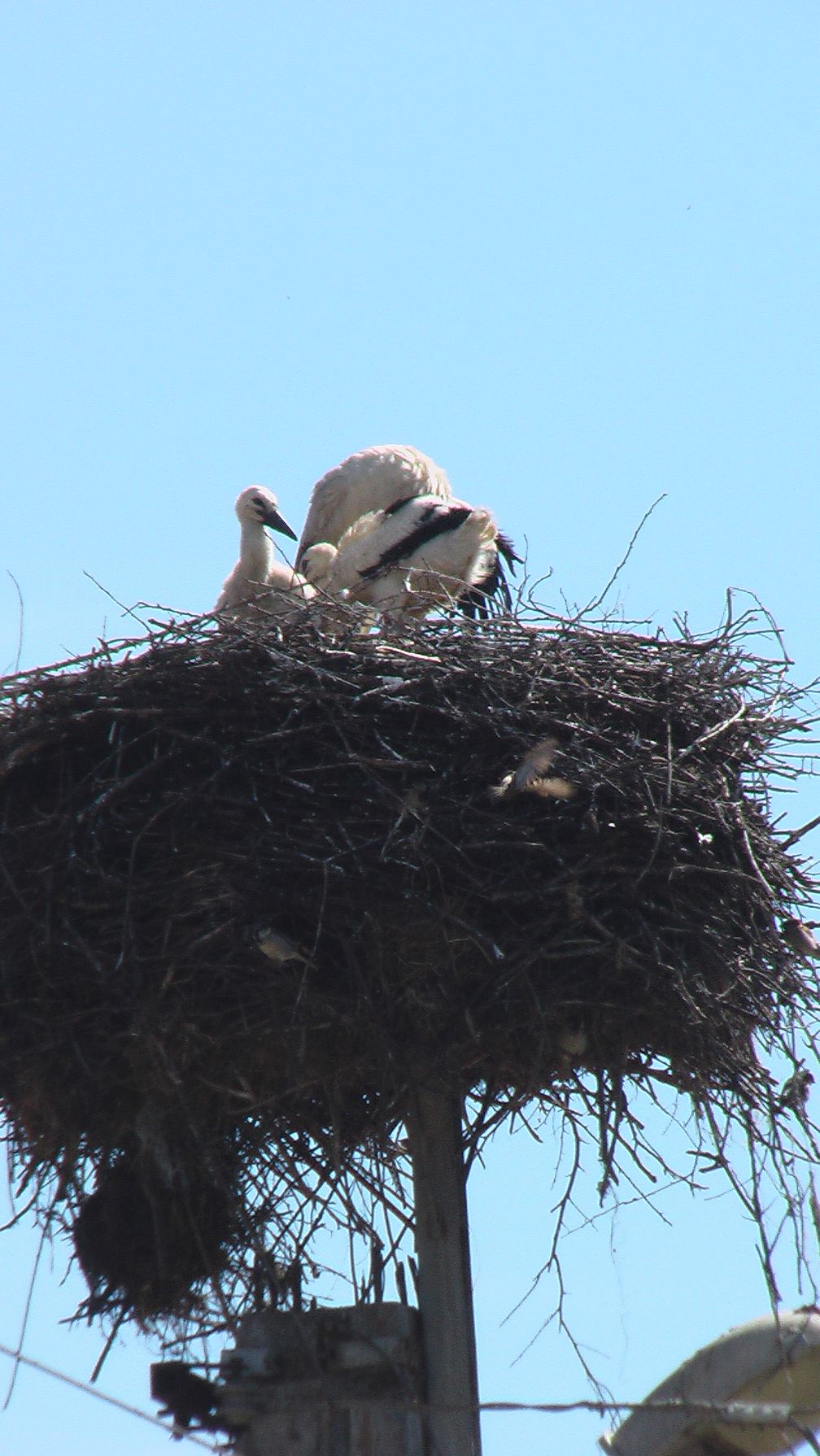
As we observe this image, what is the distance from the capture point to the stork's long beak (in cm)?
849

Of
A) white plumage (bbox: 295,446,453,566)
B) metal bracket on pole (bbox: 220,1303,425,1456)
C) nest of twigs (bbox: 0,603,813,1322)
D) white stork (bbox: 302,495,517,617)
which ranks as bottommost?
metal bracket on pole (bbox: 220,1303,425,1456)

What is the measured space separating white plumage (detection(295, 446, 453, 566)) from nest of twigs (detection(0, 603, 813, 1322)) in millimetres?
3145

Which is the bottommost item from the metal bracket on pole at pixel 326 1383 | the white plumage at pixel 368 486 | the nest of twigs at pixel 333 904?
the metal bracket on pole at pixel 326 1383

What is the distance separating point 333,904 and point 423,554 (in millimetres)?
3139

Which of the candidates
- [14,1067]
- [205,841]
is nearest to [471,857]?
[205,841]

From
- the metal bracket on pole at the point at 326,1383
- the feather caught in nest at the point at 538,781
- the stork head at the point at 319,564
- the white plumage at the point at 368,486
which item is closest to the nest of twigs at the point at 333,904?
the feather caught in nest at the point at 538,781

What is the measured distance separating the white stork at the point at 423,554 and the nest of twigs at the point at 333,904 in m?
2.36

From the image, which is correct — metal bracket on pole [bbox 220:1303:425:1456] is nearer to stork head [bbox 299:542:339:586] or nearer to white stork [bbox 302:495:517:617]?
white stork [bbox 302:495:517:617]

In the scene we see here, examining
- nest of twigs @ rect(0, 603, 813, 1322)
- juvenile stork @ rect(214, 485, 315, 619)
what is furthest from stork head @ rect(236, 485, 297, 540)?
nest of twigs @ rect(0, 603, 813, 1322)

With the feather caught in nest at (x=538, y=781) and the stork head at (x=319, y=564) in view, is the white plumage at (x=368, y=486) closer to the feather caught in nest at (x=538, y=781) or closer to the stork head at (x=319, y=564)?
the stork head at (x=319, y=564)

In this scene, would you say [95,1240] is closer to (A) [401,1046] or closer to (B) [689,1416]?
(A) [401,1046]

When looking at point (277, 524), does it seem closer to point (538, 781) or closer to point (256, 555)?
point (256, 555)

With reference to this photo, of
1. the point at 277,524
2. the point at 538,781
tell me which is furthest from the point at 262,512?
the point at 538,781

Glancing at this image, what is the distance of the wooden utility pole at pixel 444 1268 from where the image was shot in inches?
200
